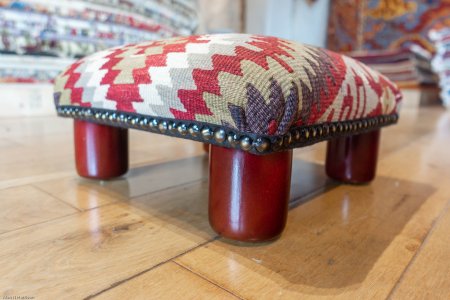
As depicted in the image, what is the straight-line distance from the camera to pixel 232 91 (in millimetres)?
375

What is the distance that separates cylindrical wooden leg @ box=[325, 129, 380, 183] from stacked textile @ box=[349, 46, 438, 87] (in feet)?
7.42

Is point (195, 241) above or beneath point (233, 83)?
beneath

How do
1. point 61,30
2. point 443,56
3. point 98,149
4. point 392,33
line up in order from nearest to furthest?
1. point 98,149
2. point 61,30
3. point 443,56
4. point 392,33

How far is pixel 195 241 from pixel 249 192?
0.09 metres

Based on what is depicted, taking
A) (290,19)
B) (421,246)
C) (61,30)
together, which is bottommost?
(421,246)

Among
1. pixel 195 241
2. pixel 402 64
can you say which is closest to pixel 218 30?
pixel 402 64

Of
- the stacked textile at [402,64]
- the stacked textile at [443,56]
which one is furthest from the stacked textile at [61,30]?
the stacked textile at [443,56]

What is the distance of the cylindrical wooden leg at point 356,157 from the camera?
70cm

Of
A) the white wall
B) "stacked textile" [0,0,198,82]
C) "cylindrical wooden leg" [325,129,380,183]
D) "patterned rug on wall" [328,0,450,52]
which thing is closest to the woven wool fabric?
"cylindrical wooden leg" [325,129,380,183]

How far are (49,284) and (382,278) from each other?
1.06 ft

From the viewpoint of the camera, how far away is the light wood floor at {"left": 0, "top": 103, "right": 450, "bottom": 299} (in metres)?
0.36

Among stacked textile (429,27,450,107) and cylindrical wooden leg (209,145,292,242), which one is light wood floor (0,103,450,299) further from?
stacked textile (429,27,450,107)

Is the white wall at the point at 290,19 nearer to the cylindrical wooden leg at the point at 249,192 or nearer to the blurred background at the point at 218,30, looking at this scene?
the blurred background at the point at 218,30

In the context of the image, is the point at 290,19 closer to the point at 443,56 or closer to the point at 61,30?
the point at 443,56
